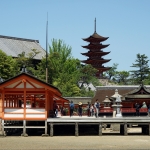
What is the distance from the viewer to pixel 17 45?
71.8m

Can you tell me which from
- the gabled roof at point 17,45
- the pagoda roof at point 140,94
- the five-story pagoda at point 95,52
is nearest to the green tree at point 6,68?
the gabled roof at point 17,45

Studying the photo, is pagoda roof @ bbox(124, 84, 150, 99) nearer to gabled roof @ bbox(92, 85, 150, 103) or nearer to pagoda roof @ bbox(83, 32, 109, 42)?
gabled roof @ bbox(92, 85, 150, 103)

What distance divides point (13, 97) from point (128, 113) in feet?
38.8

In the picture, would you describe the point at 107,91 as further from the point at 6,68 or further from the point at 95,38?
the point at 95,38

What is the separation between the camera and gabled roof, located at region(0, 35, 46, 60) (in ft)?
220

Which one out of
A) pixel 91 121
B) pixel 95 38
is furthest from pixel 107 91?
pixel 95 38

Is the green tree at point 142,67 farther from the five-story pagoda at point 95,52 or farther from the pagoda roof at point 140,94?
the pagoda roof at point 140,94

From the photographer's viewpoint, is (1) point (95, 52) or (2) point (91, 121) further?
(1) point (95, 52)

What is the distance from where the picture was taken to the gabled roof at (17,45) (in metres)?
67.2

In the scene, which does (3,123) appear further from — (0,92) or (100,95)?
(100,95)

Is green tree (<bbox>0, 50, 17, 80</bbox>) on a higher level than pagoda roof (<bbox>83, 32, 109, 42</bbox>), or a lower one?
lower

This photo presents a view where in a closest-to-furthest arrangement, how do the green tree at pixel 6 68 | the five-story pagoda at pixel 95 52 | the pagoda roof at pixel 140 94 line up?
the pagoda roof at pixel 140 94, the green tree at pixel 6 68, the five-story pagoda at pixel 95 52

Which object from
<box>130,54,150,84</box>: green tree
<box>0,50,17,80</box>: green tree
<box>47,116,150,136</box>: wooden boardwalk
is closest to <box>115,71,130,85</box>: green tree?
<box>130,54,150,84</box>: green tree

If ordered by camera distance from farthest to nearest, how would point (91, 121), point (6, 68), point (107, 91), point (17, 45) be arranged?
point (17, 45), point (6, 68), point (107, 91), point (91, 121)
